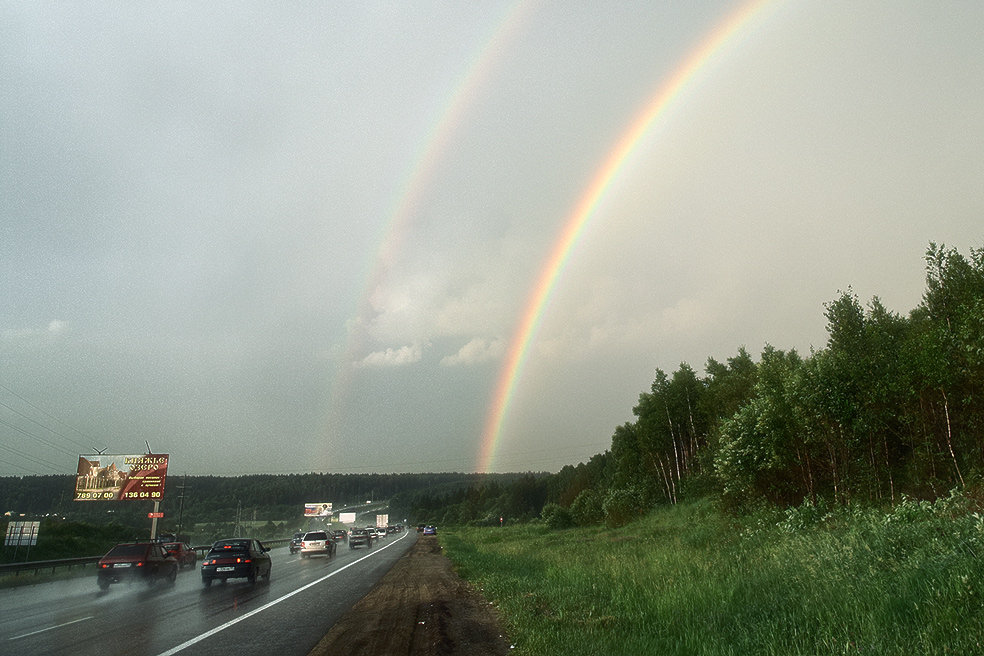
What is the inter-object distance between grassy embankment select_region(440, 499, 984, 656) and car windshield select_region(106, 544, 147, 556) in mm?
17175

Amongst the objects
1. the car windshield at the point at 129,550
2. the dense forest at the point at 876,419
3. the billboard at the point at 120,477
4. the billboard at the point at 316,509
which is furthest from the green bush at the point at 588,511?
the billboard at the point at 316,509

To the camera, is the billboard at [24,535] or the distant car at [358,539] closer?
the billboard at [24,535]

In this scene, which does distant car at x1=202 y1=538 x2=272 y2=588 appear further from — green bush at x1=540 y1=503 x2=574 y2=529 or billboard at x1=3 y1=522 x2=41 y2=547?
green bush at x1=540 y1=503 x2=574 y2=529

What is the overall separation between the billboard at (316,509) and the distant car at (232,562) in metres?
130

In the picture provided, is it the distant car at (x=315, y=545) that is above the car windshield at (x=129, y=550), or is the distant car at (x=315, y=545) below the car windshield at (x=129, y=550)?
below

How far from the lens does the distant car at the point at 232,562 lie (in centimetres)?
2397

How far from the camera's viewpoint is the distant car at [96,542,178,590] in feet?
80.9

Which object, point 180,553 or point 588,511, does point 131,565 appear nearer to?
point 180,553

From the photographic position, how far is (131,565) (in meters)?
25.1

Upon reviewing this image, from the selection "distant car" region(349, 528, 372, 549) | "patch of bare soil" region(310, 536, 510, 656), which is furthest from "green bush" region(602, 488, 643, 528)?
"patch of bare soil" region(310, 536, 510, 656)

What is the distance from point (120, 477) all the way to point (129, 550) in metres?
37.9

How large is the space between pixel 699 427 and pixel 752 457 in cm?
4828

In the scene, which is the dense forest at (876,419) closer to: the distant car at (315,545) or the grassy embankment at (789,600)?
the grassy embankment at (789,600)

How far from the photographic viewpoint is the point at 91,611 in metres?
16.6
